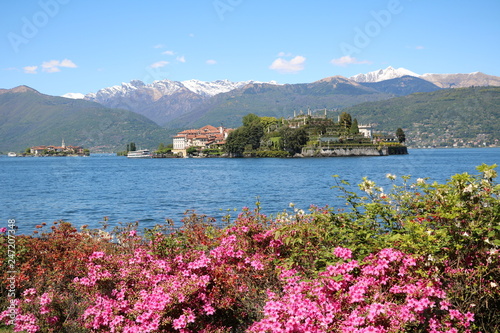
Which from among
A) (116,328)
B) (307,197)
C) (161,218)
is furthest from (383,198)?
(307,197)

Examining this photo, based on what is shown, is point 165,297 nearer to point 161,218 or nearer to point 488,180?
point 488,180

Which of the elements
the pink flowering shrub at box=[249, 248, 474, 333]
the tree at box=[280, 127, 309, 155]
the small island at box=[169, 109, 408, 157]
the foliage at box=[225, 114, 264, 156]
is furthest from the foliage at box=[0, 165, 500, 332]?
the foliage at box=[225, 114, 264, 156]

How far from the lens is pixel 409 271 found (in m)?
5.15

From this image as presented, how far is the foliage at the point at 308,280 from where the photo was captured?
4668 mm

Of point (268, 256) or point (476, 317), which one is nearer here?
point (476, 317)

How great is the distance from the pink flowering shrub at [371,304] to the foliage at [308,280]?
0.01 m

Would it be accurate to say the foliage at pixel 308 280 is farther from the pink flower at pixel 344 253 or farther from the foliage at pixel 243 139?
the foliage at pixel 243 139

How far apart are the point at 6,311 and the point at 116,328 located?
249cm

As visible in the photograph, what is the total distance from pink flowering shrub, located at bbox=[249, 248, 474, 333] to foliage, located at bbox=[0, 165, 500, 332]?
0.05ft

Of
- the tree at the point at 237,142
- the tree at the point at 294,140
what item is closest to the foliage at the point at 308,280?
the tree at the point at 294,140

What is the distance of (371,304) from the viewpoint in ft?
15.4

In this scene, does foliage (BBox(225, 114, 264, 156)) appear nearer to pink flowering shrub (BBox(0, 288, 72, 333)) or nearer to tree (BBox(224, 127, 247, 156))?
tree (BBox(224, 127, 247, 156))

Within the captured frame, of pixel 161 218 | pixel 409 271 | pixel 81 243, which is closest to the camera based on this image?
pixel 409 271

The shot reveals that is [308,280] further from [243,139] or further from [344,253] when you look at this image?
[243,139]
